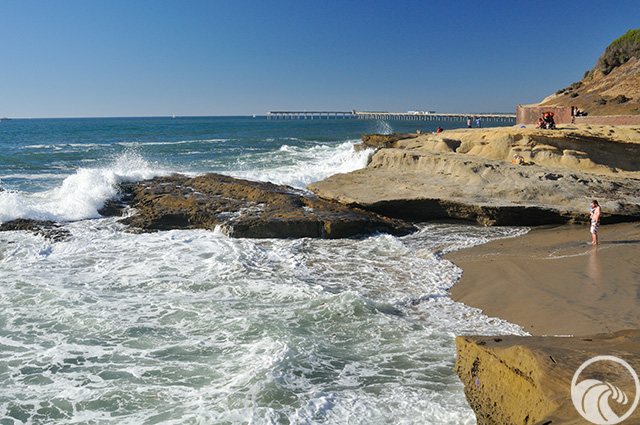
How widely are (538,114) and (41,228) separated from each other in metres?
22.2

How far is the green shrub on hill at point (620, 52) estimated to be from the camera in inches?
1330

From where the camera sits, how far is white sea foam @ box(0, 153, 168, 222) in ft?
35.4

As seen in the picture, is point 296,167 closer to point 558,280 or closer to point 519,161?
point 519,161

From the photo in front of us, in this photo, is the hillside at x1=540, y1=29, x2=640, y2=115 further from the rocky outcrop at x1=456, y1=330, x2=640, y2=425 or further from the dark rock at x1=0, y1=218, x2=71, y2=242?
the dark rock at x1=0, y1=218, x2=71, y2=242

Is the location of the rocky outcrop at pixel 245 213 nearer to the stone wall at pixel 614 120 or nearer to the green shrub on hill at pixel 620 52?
the stone wall at pixel 614 120

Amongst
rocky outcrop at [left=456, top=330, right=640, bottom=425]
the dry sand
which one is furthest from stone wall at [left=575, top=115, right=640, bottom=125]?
rocky outcrop at [left=456, top=330, right=640, bottom=425]

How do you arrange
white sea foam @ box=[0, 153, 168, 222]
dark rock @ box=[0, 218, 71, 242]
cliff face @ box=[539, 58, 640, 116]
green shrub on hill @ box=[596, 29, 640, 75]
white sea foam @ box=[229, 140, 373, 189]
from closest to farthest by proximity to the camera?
1. dark rock @ box=[0, 218, 71, 242]
2. white sea foam @ box=[0, 153, 168, 222]
3. white sea foam @ box=[229, 140, 373, 189]
4. cliff face @ box=[539, 58, 640, 116]
5. green shrub on hill @ box=[596, 29, 640, 75]

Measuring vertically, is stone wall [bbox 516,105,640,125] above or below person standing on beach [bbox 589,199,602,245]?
above

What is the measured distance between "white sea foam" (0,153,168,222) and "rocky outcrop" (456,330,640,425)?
10.1 m

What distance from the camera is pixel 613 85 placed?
29.8 m

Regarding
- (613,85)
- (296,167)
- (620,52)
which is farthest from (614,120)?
(620,52)

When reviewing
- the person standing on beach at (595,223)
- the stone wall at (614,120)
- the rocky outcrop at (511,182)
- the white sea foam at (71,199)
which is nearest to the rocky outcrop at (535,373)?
the person standing on beach at (595,223)

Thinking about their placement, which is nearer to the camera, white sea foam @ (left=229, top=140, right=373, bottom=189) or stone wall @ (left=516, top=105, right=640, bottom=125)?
stone wall @ (left=516, top=105, right=640, bottom=125)

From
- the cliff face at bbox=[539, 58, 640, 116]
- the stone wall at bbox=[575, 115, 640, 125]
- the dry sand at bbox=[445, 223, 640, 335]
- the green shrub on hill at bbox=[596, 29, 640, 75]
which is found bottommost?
the dry sand at bbox=[445, 223, 640, 335]
